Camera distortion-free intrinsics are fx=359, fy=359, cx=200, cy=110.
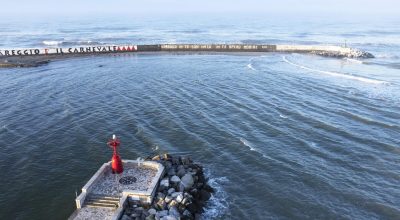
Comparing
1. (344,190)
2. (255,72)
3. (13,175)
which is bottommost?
(344,190)

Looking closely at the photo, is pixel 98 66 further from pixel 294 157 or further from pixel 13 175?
pixel 294 157

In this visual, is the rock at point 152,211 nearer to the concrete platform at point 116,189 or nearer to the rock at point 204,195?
the concrete platform at point 116,189

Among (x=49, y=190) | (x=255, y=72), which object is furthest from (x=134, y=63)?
(x=49, y=190)

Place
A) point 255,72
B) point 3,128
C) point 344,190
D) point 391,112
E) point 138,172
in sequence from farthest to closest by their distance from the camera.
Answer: point 255,72 < point 391,112 < point 3,128 < point 344,190 < point 138,172

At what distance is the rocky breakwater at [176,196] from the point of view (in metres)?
24.5

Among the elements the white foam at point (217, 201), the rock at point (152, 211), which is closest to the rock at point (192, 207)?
the white foam at point (217, 201)

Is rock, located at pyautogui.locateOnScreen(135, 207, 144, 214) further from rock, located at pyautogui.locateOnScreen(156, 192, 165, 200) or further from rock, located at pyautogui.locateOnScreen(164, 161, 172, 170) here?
rock, located at pyautogui.locateOnScreen(164, 161, 172, 170)

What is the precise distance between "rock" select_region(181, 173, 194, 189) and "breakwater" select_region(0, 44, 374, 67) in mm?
67681

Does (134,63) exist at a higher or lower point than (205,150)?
higher

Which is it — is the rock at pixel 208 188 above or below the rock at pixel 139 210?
below

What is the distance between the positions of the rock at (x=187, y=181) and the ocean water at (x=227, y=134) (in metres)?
2.40

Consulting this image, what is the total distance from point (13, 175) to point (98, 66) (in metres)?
53.7

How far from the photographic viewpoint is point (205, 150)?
3784cm

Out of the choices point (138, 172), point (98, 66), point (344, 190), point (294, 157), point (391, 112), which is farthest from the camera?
point (98, 66)
